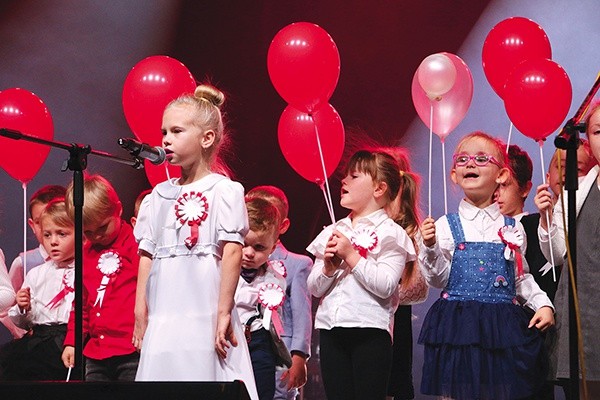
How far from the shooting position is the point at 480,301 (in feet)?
11.5

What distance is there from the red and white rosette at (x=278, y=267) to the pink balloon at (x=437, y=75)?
0.95 meters

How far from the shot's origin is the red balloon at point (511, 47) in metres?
4.26

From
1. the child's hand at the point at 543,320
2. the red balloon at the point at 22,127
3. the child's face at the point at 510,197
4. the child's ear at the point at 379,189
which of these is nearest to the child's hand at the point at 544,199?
the child's hand at the point at 543,320

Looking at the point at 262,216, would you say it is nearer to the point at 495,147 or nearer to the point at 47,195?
the point at 495,147

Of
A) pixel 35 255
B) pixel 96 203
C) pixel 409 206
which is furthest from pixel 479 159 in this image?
pixel 35 255

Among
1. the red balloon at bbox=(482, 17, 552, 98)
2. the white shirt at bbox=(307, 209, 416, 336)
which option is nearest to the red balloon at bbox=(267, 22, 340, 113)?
the white shirt at bbox=(307, 209, 416, 336)

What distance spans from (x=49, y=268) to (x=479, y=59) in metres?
2.76

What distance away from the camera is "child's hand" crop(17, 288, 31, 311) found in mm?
3893

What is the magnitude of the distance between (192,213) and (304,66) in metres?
1.11

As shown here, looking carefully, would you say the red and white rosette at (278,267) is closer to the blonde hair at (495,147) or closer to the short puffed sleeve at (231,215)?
the blonde hair at (495,147)

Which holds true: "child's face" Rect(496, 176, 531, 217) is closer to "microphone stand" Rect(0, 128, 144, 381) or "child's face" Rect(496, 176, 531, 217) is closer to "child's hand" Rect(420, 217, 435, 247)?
"child's hand" Rect(420, 217, 435, 247)

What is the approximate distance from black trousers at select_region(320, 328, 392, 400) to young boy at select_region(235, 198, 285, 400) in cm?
31

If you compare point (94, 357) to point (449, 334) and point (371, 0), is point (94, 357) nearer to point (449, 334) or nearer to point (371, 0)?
point (449, 334)

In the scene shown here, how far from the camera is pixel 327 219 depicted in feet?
18.4
